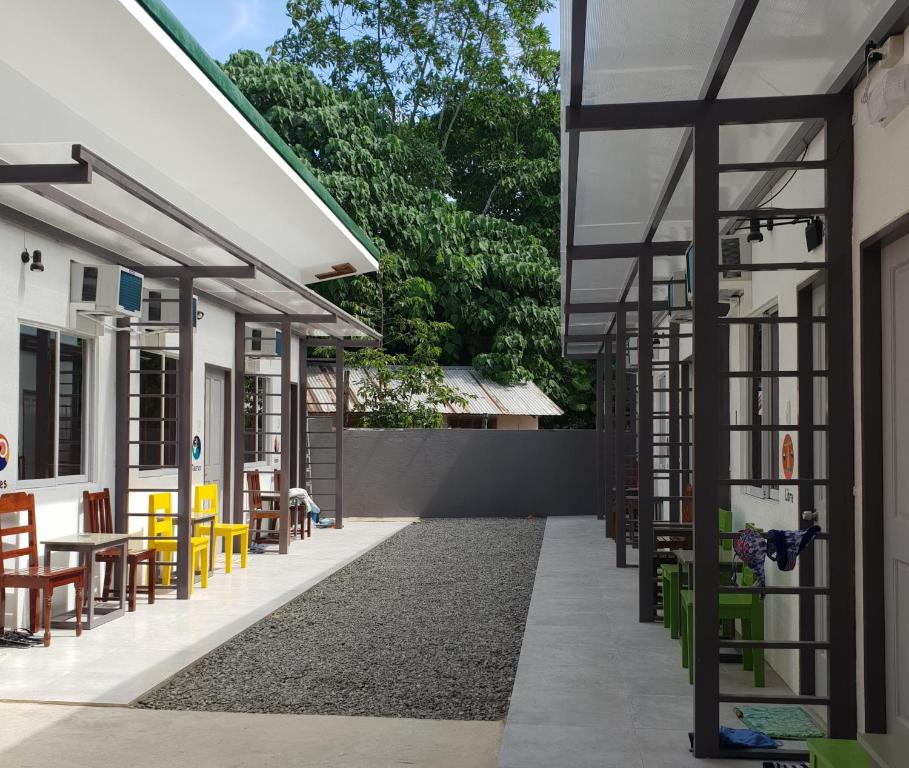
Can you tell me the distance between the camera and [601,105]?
4629 millimetres

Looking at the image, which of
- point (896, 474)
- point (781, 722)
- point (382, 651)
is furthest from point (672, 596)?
point (896, 474)

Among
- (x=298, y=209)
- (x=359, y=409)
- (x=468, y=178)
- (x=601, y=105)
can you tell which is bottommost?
(x=359, y=409)

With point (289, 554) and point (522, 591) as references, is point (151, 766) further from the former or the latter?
point (289, 554)

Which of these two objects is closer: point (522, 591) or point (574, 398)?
point (522, 591)

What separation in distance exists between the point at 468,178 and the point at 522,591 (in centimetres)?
2123

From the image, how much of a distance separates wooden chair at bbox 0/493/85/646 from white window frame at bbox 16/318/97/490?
40cm

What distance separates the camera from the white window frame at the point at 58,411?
7.62 metres

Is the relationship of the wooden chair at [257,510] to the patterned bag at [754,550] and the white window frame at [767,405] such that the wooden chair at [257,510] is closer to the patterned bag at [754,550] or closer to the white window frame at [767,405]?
the white window frame at [767,405]

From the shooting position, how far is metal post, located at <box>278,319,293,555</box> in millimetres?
12117

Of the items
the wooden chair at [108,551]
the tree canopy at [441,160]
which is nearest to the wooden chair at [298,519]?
the wooden chair at [108,551]

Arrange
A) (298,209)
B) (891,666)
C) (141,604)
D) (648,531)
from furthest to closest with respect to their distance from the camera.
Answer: (298,209) → (141,604) → (648,531) → (891,666)

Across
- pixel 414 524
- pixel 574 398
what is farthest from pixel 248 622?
pixel 574 398

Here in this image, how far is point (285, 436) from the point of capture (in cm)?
1215

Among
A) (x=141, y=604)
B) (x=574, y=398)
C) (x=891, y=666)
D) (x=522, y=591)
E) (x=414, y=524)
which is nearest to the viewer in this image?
(x=891, y=666)
